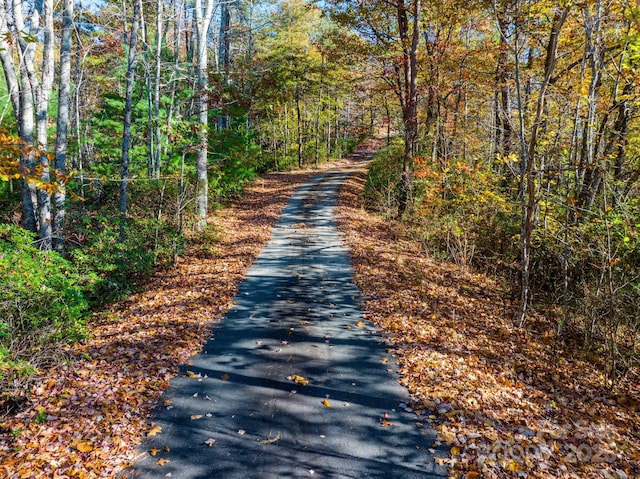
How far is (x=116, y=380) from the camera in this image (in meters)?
5.28

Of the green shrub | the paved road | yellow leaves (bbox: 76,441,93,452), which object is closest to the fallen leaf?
the paved road

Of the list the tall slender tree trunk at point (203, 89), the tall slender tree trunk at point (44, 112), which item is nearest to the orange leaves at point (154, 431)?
the tall slender tree trunk at point (44, 112)

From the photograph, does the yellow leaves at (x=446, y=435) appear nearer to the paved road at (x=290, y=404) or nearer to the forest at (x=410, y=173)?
the paved road at (x=290, y=404)

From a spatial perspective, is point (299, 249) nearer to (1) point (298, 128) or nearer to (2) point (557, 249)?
(2) point (557, 249)

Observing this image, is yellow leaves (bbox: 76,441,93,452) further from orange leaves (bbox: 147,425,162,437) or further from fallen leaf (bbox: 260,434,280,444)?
fallen leaf (bbox: 260,434,280,444)

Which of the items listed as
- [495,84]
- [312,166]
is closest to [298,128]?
[312,166]

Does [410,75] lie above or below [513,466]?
above

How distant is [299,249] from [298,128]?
20274 millimetres

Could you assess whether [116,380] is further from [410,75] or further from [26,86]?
[410,75]

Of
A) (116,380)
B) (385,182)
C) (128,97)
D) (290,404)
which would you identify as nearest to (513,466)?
(290,404)

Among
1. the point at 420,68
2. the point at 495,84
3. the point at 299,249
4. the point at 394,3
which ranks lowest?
the point at 299,249

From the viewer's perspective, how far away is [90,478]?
371 centimetres

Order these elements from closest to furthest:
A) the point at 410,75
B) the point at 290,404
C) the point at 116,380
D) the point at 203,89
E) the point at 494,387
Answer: the point at 290,404 < the point at 116,380 < the point at 494,387 < the point at 203,89 < the point at 410,75

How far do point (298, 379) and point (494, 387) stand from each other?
2.82m
